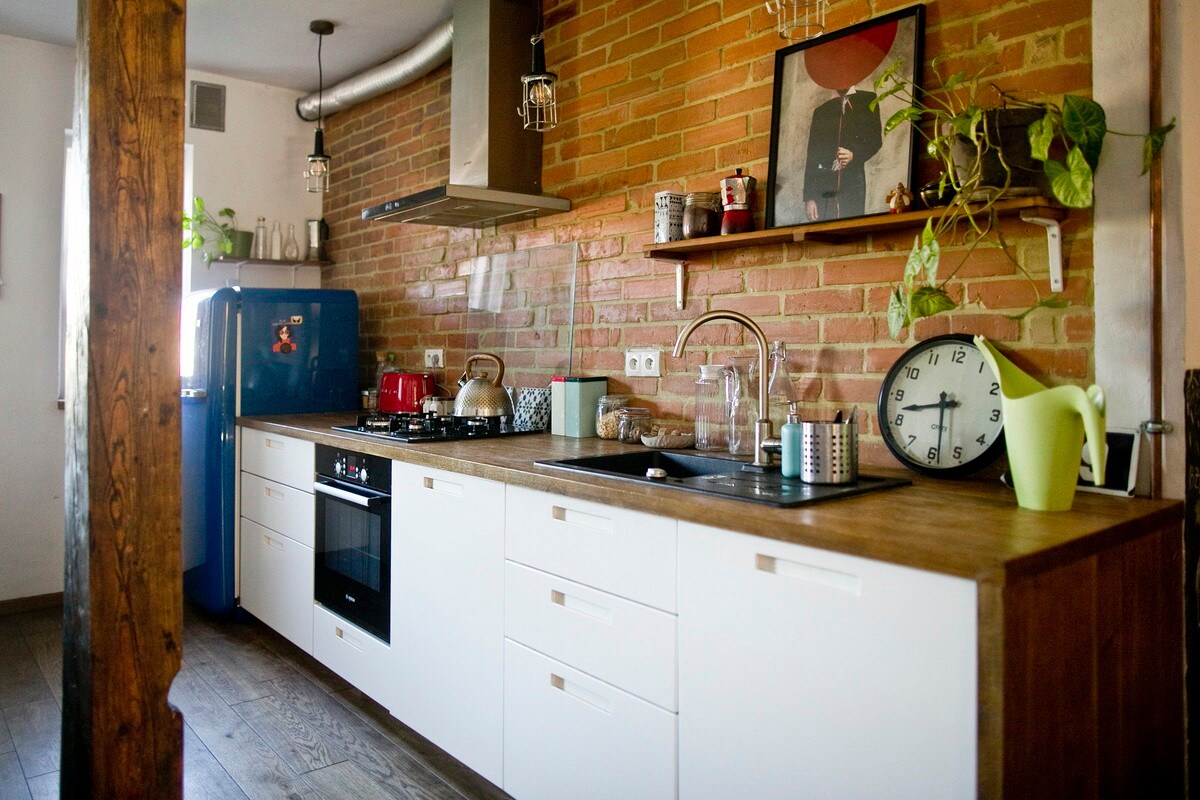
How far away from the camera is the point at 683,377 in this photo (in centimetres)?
268

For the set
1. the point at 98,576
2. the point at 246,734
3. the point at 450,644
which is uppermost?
the point at 98,576

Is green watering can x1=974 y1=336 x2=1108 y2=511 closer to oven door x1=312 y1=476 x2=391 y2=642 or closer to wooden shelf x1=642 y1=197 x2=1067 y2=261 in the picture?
wooden shelf x1=642 y1=197 x2=1067 y2=261

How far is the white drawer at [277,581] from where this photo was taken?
10.1 ft

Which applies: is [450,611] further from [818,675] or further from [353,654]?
[818,675]

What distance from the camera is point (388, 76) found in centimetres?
389

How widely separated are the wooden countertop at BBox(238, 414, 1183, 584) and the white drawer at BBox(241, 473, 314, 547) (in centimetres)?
118

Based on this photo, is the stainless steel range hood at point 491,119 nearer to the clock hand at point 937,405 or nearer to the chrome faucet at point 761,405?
the chrome faucet at point 761,405

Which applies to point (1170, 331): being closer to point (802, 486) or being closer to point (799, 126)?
point (802, 486)

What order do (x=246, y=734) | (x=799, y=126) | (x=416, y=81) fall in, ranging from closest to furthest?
(x=799, y=126), (x=246, y=734), (x=416, y=81)

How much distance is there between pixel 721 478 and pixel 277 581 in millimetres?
2008

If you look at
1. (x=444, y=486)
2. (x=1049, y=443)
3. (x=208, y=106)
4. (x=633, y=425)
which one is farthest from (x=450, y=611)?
(x=208, y=106)

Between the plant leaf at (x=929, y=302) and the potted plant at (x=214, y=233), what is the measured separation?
3441 mm

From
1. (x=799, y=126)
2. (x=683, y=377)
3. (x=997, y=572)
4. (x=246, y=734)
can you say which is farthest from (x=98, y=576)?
(x=799, y=126)

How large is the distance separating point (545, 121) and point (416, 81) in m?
1.20
